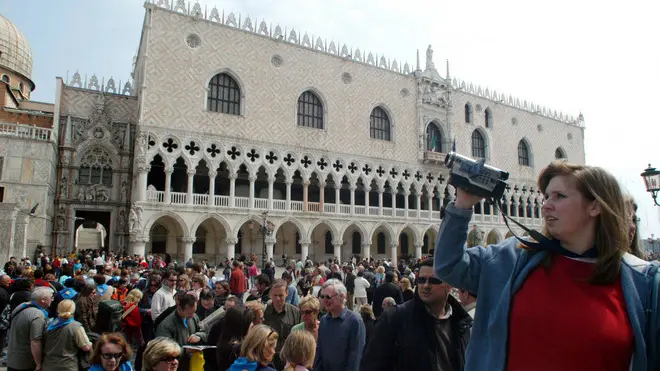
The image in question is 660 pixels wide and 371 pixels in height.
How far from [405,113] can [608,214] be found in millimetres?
25755

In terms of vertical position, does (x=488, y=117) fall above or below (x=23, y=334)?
above

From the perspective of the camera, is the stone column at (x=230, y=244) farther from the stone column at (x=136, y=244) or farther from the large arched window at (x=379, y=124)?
the large arched window at (x=379, y=124)

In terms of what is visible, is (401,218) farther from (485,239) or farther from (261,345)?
(261,345)

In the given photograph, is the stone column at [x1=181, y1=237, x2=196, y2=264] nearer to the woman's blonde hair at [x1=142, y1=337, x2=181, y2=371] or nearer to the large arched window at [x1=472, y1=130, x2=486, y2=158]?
the woman's blonde hair at [x1=142, y1=337, x2=181, y2=371]

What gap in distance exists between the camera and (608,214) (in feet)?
4.81

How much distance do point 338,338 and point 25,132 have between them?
19301mm

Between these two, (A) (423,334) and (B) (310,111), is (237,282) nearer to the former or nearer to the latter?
(A) (423,334)

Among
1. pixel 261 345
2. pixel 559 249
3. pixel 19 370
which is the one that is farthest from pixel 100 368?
pixel 559 249

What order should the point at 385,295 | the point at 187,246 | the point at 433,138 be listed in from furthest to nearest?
the point at 433,138
the point at 187,246
the point at 385,295

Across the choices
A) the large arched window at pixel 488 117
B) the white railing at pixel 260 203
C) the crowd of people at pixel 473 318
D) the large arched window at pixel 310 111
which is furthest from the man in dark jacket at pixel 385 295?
the large arched window at pixel 488 117

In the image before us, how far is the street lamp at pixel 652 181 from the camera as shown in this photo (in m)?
8.23

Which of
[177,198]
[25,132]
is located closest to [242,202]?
[177,198]

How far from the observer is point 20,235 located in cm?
1612

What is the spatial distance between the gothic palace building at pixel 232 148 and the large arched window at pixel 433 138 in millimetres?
122
